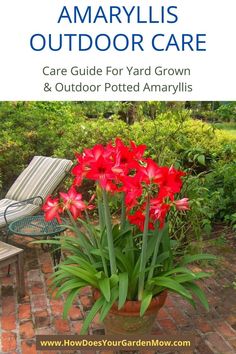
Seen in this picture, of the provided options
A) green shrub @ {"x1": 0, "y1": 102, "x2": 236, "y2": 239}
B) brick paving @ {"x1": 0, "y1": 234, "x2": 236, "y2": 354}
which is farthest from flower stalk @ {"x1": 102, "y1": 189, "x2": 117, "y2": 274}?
green shrub @ {"x1": 0, "y1": 102, "x2": 236, "y2": 239}

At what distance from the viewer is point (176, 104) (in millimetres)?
4336

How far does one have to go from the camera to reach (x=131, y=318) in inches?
92.0

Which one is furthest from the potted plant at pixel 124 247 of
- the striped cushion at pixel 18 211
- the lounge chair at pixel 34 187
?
the lounge chair at pixel 34 187

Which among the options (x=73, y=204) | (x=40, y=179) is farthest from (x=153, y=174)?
(x=40, y=179)

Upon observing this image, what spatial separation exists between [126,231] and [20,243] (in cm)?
208

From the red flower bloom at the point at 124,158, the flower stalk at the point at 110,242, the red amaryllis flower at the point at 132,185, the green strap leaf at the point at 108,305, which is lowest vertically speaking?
the green strap leaf at the point at 108,305

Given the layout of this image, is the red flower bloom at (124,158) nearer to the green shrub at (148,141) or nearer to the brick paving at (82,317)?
Result: the brick paving at (82,317)

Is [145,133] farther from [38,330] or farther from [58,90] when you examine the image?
[38,330]

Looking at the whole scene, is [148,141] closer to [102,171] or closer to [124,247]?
[124,247]

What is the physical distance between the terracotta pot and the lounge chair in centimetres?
187

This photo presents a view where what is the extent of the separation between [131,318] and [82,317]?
27.3 inches

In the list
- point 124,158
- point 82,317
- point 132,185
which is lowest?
point 82,317

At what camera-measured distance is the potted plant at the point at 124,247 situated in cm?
205

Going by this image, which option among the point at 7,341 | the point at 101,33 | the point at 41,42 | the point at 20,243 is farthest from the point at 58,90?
the point at 7,341
